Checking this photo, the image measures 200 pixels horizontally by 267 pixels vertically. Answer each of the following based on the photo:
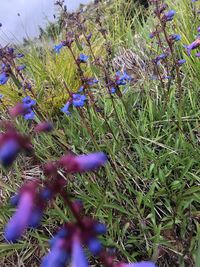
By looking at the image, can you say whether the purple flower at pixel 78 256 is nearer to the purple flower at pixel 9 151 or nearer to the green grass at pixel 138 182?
the purple flower at pixel 9 151

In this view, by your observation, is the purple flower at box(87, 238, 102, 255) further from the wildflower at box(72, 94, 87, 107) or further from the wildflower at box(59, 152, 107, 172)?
the wildflower at box(72, 94, 87, 107)

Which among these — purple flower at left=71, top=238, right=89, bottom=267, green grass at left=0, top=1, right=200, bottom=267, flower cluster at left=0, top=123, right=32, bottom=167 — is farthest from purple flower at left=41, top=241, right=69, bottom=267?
green grass at left=0, top=1, right=200, bottom=267

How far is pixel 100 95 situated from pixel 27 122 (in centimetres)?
76

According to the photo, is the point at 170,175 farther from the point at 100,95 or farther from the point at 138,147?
the point at 100,95

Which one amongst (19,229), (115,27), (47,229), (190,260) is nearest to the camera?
(19,229)

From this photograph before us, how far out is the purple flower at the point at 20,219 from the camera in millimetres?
599

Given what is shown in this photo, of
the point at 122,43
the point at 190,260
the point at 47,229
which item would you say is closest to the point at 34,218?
the point at 190,260

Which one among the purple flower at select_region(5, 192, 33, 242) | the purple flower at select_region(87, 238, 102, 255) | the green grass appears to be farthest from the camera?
the green grass

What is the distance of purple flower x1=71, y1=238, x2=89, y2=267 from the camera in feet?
2.07

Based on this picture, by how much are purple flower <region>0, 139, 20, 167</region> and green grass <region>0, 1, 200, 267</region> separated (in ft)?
4.83

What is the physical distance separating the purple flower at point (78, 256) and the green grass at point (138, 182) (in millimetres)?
1381

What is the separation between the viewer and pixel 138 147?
2939mm

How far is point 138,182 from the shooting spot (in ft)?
9.15

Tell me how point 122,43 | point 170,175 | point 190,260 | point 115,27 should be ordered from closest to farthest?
1. point 190,260
2. point 170,175
3. point 122,43
4. point 115,27
